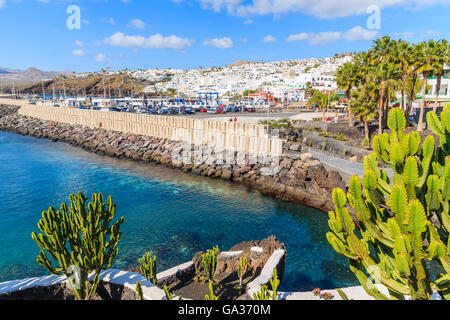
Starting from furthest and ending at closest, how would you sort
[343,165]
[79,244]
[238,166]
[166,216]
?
[238,166], [343,165], [166,216], [79,244]

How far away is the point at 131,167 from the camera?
1457 inches

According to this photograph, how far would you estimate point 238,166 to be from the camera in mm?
33094

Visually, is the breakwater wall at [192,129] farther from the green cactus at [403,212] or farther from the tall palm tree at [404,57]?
the green cactus at [403,212]

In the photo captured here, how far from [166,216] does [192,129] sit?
2003 cm

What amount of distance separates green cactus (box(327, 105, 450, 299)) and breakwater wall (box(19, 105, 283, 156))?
25.0 meters

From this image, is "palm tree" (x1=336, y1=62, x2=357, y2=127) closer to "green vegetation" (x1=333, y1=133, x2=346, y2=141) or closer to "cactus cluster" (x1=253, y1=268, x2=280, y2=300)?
"green vegetation" (x1=333, y1=133, x2=346, y2=141)

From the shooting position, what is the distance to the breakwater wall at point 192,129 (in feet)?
113

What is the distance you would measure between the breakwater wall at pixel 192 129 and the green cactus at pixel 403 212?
25028 mm

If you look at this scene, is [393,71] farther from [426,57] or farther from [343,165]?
[343,165]

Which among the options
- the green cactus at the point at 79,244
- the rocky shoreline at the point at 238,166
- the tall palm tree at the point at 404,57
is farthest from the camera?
the tall palm tree at the point at 404,57

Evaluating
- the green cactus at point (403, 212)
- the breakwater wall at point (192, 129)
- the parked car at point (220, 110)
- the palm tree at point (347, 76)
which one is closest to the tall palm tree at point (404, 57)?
the palm tree at point (347, 76)

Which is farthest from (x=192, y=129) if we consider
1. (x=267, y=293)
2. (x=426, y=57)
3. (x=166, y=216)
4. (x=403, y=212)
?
(x=403, y=212)

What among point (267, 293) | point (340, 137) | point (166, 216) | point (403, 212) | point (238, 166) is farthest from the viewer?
point (340, 137)
